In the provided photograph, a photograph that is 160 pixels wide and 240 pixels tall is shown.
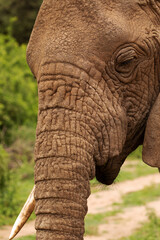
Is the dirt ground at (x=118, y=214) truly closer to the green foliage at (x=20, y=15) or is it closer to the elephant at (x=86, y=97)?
the elephant at (x=86, y=97)

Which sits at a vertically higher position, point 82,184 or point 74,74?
point 74,74

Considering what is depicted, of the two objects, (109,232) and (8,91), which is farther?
(8,91)

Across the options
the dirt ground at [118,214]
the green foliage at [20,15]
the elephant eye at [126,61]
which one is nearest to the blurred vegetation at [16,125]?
the dirt ground at [118,214]

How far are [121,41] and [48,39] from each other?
38 centimetres

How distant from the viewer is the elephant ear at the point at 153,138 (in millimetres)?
3246

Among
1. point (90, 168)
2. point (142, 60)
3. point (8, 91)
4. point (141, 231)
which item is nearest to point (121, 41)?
point (142, 60)

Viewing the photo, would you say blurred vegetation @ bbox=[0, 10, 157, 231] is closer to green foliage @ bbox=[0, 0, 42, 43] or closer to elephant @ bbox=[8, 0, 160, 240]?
elephant @ bbox=[8, 0, 160, 240]

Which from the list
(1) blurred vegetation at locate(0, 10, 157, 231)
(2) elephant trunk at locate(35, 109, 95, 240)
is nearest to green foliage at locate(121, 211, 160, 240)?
(1) blurred vegetation at locate(0, 10, 157, 231)

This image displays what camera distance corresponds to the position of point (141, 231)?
21.5 ft

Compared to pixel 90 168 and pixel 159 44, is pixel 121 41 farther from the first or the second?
pixel 90 168

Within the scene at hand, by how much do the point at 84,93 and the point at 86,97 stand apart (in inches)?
0.9

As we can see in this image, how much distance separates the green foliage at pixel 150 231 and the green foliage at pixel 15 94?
14.7 ft

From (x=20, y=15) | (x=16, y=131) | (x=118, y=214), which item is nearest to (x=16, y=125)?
(x=16, y=131)

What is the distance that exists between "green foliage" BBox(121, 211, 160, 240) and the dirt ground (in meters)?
0.12
